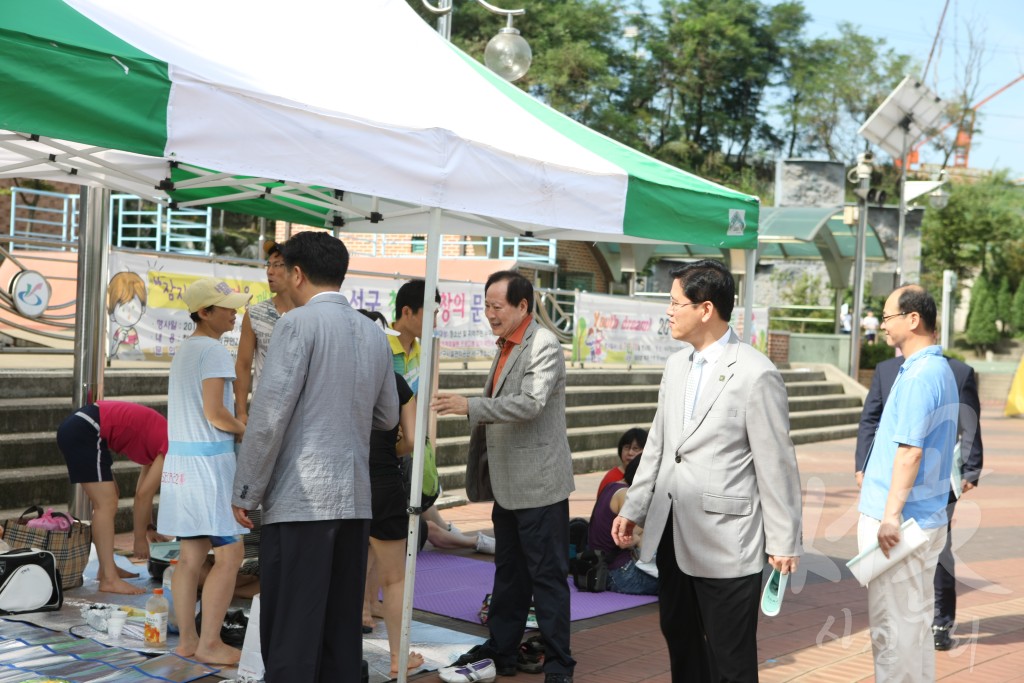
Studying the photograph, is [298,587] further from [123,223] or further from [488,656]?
[123,223]

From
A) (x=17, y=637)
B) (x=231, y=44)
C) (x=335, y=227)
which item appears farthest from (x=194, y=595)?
(x=335, y=227)

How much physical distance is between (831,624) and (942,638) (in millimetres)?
703

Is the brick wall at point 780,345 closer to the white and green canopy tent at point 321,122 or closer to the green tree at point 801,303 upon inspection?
the green tree at point 801,303

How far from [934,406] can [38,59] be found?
136 inches

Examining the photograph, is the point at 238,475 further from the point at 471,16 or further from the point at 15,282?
the point at 471,16

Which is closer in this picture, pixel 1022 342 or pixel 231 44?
pixel 231 44

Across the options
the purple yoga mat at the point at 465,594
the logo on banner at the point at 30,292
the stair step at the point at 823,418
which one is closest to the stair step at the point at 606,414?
the stair step at the point at 823,418

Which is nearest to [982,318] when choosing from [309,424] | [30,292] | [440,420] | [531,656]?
[440,420]

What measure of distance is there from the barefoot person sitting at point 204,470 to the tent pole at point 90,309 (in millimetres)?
2535

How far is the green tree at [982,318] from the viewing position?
118ft

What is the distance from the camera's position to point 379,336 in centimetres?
402

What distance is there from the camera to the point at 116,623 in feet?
17.5

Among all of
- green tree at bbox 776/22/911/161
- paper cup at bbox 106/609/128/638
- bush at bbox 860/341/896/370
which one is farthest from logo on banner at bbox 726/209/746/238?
green tree at bbox 776/22/911/161

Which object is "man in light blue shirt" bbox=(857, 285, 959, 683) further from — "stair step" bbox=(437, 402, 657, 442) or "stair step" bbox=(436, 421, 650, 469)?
"stair step" bbox=(437, 402, 657, 442)
